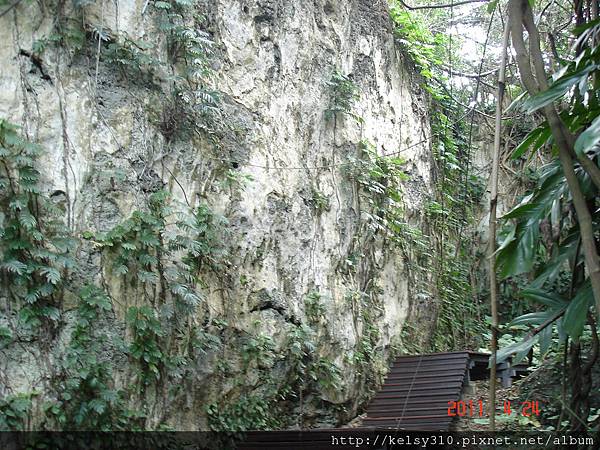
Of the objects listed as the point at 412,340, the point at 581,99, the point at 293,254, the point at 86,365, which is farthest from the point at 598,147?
the point at 412,340

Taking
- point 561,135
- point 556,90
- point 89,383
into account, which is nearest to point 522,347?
point 561,135

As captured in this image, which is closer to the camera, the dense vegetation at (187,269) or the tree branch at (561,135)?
the tree branch at (561,135)

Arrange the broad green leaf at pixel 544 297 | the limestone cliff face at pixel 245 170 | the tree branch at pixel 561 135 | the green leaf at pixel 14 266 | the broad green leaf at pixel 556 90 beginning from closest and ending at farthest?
the tree branch at pixel 561 135
the broad green leaf at pixel 556 90
the broad green leaf at pixel 544 297
the green leaf at pixel 14 266
the limestone cliff face at pixel 245 170

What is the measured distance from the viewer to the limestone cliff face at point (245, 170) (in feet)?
16.1

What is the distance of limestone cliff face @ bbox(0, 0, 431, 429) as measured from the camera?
489 centimetres

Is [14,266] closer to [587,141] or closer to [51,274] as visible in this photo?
[51,274]

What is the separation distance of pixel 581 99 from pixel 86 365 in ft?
11.5

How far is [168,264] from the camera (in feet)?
17.3

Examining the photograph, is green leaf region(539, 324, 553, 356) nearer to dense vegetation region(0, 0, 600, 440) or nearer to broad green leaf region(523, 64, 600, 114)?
dense vegetation region(0, 0, 600, 440)

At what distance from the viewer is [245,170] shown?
621 cm
